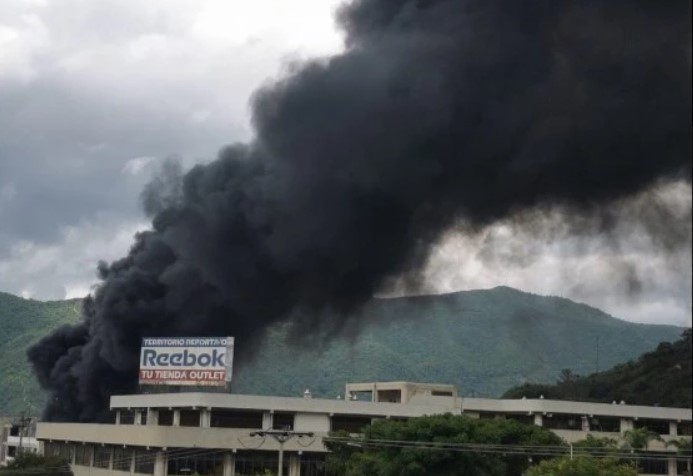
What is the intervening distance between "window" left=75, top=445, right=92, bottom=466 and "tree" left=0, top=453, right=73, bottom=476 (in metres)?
1.42

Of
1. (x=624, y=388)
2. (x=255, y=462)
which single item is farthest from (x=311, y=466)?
(x=624, y=388)

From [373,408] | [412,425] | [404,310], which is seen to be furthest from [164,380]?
[404,310]

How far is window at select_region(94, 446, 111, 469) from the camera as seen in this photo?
63906 mm

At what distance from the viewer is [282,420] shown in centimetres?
5738

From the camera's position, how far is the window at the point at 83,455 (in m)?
Result: 67.4

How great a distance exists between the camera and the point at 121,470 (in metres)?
61.0

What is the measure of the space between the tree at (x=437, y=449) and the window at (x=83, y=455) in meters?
23.9

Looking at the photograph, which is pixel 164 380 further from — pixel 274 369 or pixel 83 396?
pixel 274 369

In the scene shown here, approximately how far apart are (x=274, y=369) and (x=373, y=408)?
92533 millimetres

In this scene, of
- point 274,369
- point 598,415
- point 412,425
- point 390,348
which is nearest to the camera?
point 412,425

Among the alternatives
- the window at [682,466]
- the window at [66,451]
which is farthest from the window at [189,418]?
the window at [682,466]

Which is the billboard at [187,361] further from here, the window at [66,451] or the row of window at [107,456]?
the window at [66,451]

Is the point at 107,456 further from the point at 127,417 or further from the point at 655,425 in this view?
the point at 655,425

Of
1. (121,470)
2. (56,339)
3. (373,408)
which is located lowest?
(121,470)
